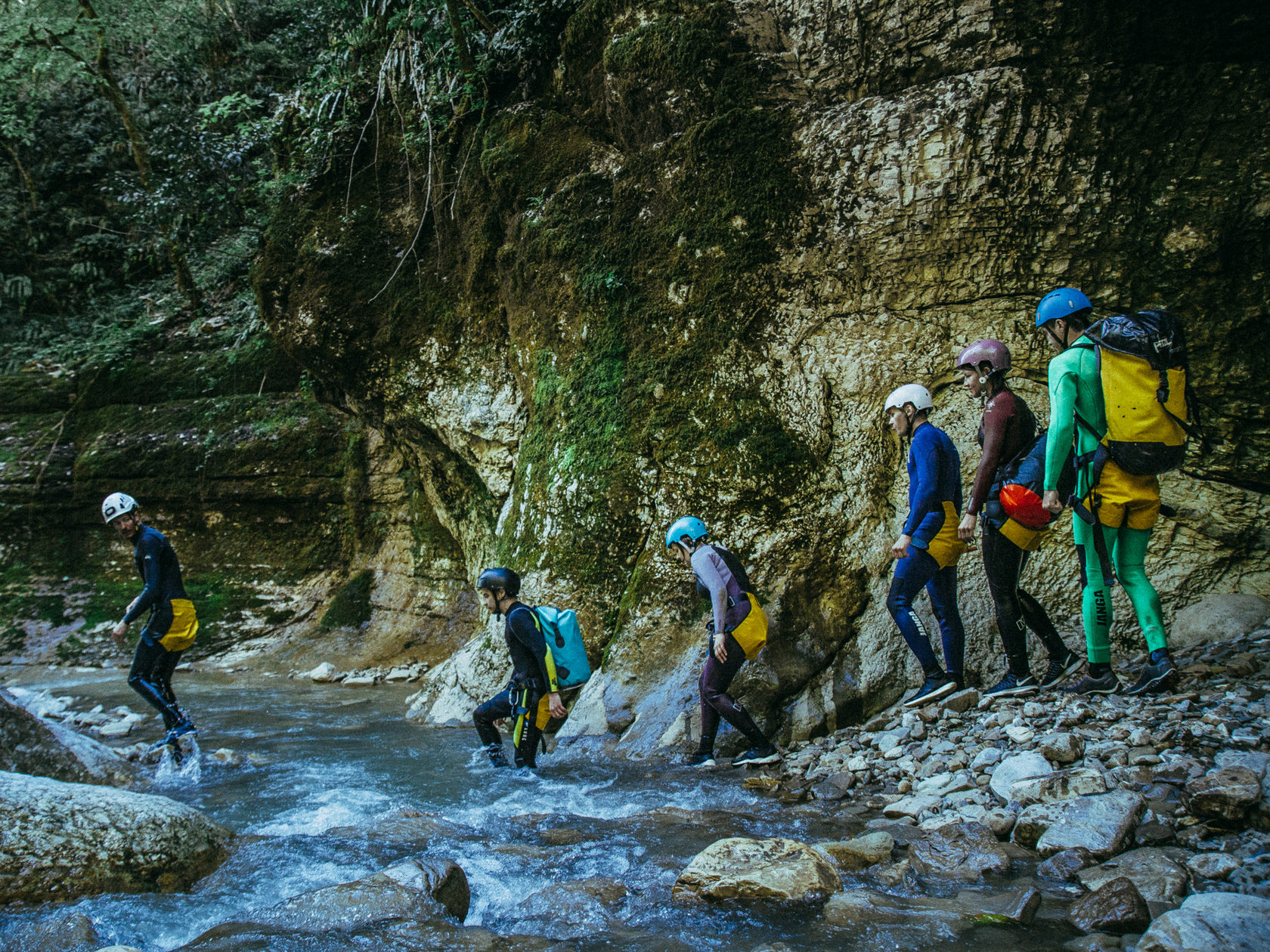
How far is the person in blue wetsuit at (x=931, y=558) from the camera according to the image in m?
5.14

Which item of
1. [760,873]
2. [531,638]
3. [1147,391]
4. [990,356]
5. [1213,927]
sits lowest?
[760,873]

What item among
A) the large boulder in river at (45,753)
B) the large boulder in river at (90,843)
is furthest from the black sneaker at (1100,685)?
the large boulder in river at (45,753)

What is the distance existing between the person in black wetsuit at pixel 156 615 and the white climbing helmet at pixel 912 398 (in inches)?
243

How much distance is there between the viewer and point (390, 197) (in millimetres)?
10125

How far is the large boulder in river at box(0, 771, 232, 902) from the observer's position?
3.25 metres

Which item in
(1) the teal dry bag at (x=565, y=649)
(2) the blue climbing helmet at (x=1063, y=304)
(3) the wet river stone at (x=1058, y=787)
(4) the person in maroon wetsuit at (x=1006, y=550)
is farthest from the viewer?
(1) the teal dry bag at (x=565, y=649)

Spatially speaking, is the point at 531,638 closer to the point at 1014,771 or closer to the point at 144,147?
the point at 1014,771

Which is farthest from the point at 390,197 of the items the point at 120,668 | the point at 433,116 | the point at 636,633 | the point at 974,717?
the point at 974,717

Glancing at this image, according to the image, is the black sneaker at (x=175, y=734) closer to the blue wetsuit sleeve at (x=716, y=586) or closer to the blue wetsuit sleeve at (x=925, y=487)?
the blue wetsuit sleeve at (x=716, y=586)

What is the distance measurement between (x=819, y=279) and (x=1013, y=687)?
12.1ft

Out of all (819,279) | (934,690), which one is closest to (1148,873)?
(934,690)

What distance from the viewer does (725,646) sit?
515cm

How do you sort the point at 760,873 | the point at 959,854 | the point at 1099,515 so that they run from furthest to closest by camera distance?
1. the point at 1099,515
2. the point at 959,854
3. the point at 760,873

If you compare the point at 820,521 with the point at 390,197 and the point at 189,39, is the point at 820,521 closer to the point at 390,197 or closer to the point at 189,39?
the point at 390,197
